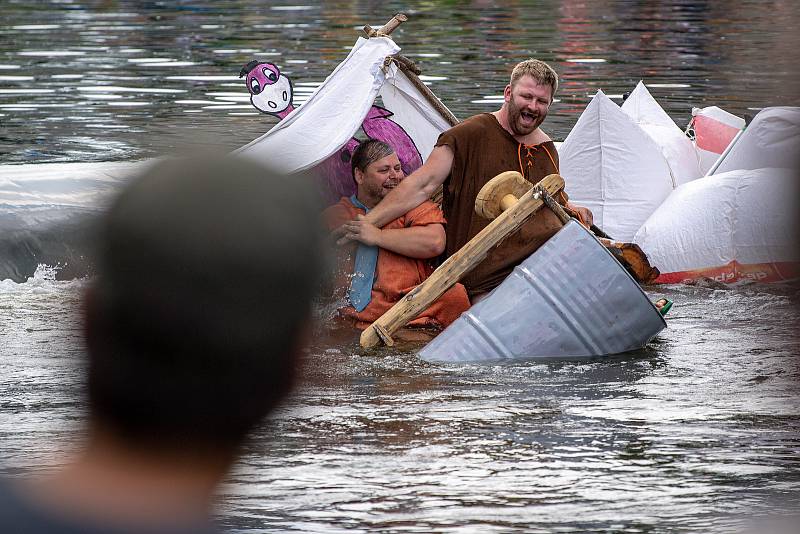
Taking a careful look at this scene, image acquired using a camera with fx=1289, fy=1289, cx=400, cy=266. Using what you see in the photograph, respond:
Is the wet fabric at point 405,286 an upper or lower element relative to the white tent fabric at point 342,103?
lower

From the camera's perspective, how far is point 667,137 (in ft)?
26.7

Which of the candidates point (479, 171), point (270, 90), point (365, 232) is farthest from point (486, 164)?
point (270, 90)

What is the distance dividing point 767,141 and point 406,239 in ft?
8.96

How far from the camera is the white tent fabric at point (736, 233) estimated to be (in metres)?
6.75

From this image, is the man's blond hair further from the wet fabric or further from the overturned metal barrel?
the overturned metal barrel

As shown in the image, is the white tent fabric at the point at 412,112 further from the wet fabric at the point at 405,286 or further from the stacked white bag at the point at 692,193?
the wet fabric at the point at 405,286

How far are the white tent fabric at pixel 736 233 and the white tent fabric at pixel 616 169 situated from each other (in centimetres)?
54

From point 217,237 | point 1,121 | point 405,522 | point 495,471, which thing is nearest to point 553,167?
→ point 495,471

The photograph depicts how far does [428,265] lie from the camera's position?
19.1ft

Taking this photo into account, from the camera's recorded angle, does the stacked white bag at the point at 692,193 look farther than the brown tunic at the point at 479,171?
Yes

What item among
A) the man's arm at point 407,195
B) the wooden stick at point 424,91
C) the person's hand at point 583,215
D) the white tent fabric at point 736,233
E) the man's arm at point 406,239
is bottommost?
the white tent fabric at point 736,233

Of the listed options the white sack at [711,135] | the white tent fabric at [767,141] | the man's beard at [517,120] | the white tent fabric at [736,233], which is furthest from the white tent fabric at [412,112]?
the white sack at [711,135]

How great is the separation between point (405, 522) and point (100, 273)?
2541 mm

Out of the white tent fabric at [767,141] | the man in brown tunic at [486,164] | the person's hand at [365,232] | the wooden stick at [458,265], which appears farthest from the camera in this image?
the white tent fabric at [767,141]
